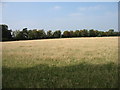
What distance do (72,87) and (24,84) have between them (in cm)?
169

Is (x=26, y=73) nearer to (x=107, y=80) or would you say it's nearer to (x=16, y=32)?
(x=107, y=80)

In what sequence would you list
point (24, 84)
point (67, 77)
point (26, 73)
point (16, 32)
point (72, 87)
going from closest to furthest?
point (72, 87), point (24, 84), point (67, 77), point (26, 73), point (16, 32)

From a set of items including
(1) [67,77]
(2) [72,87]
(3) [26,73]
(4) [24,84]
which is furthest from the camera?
(3) [26,73]

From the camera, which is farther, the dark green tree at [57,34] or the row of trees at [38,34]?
the dark green tree at [57,34]

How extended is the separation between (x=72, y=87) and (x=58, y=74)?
6.31 ft

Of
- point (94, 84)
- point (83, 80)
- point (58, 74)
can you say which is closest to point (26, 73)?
point (58, 74)

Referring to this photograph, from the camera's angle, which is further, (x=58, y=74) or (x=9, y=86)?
(x=58, y=74)

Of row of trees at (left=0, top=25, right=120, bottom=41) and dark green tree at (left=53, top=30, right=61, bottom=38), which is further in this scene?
dark green tree at (left=53, top=30, right=61, bottom=38)

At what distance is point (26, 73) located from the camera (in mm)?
8680

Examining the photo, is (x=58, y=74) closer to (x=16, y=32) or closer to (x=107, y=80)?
(x=107, y=80)

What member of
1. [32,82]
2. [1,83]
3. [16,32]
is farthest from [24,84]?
[16,32]

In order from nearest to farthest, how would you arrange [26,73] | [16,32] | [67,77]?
1. [67,77]
2. [26,73]
3. [16,32]

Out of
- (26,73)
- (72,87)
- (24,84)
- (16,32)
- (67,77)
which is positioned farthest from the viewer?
(16,32)

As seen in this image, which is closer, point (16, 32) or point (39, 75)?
point (39, 75)
